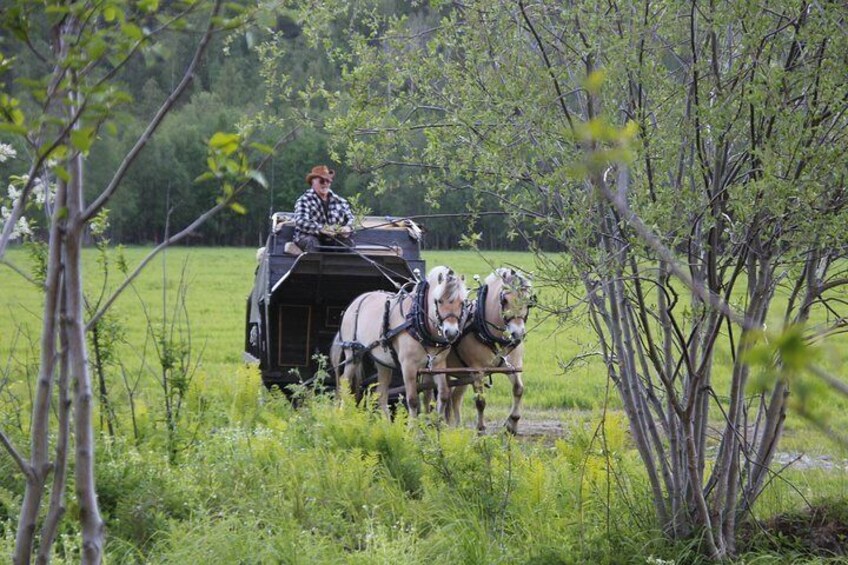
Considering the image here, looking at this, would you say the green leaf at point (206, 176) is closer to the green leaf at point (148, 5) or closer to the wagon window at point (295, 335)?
the green leaf at point (148, 5)

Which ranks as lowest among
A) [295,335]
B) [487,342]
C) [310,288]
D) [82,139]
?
[295,335]

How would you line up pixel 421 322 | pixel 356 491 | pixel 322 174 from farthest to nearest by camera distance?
pixel 322 174 → pixel 421 322 → pixel 356 491

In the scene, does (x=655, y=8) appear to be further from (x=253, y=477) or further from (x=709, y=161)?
(x=253, y=477)

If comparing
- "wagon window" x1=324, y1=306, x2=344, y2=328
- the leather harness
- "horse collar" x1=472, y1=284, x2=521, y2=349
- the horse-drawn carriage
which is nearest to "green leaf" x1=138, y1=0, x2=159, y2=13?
the horse-drawn carriage

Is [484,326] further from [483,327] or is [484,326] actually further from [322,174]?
[322,174]

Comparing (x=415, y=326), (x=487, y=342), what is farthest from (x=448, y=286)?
(x=487, y=342)

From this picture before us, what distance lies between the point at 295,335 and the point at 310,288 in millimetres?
589

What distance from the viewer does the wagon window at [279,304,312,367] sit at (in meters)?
11.8

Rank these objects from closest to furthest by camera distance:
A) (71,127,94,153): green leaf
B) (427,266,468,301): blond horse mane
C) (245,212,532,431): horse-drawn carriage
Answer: (71,127,94,153): green leaf, (427,266,468,301): blond horse mane, (245,212,532,431): horse-drawn carriage

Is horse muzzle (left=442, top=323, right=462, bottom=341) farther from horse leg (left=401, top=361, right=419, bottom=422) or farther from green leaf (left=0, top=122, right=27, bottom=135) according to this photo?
green leaf (left=0, top=122, right=27, bottom=135)

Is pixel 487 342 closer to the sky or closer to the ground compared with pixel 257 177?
closer to the ground

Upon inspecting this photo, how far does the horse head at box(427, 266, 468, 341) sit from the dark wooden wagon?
1.30 meters

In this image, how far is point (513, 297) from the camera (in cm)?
714

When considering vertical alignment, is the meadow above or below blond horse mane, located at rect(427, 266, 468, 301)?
below
